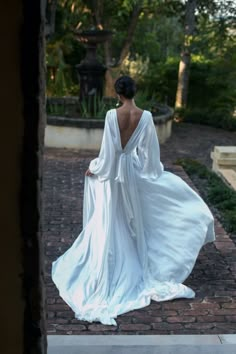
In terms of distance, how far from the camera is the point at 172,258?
16.2 feet

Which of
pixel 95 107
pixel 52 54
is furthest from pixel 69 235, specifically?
pixel 52 54

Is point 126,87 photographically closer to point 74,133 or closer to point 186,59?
point 74,133

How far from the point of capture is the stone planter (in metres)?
11.5

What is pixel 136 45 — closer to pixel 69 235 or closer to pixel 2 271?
pixel 69 235

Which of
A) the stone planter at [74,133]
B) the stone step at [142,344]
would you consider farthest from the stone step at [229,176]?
the stone step at [142,344]

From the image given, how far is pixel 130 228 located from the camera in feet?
16.1

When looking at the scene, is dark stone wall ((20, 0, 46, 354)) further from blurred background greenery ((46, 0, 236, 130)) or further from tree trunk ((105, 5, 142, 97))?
tree trunk ((105, 5, 142, 97))

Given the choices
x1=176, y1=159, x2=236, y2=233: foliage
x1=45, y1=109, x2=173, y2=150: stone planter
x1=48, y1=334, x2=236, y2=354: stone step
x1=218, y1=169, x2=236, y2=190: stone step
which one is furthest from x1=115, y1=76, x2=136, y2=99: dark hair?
x1=45, y1=109, x2=173, y2=150: stone planter

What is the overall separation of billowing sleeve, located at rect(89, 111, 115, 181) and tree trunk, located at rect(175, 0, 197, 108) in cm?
1150

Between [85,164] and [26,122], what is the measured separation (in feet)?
29.5

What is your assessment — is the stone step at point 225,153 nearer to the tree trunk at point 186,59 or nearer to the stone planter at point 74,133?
the stone planter at point 74,133

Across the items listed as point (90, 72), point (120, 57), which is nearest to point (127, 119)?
point (90, 72)

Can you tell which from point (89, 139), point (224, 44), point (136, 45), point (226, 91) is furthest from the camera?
point (136, 45)

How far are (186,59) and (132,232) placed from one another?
11913 millimetres
